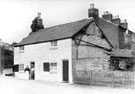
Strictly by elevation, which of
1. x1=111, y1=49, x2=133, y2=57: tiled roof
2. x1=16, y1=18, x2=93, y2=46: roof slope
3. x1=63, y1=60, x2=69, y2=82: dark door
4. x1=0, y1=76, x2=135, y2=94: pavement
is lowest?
x1=0, y1=76, x2=135, y2=94: pavement

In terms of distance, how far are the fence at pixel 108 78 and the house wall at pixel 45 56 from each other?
2069 mm

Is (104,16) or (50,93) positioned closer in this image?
(50,93)

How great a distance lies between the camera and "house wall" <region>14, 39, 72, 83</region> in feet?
71.2

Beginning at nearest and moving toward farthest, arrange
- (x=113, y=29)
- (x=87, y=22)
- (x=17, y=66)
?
1. (x=87, y=22)
2. (x=17, y=66)
3. (x=113, y=29)

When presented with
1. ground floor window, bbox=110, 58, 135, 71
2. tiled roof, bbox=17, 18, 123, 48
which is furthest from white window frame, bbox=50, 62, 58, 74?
ground floor window, bbox=110, 58, 135, 71

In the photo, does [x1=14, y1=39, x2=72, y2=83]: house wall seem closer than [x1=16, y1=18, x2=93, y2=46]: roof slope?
Yes

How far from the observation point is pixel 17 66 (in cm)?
2855

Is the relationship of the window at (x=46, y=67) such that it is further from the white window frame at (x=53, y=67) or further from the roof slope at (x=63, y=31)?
the roof slope at (x=63, y=31)

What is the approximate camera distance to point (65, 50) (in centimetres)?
2175

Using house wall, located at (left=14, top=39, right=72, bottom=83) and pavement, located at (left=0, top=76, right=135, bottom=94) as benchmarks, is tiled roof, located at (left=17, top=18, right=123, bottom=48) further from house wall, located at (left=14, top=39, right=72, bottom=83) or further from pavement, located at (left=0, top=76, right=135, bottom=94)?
pavement, located at (left=0, top=76, right=135, bottom=94)

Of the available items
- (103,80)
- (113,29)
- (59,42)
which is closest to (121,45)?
(113,29)

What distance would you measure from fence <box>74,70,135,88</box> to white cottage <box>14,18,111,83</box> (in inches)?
52.6

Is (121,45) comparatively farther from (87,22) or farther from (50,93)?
(50,93)

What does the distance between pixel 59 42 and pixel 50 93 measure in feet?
37.4
